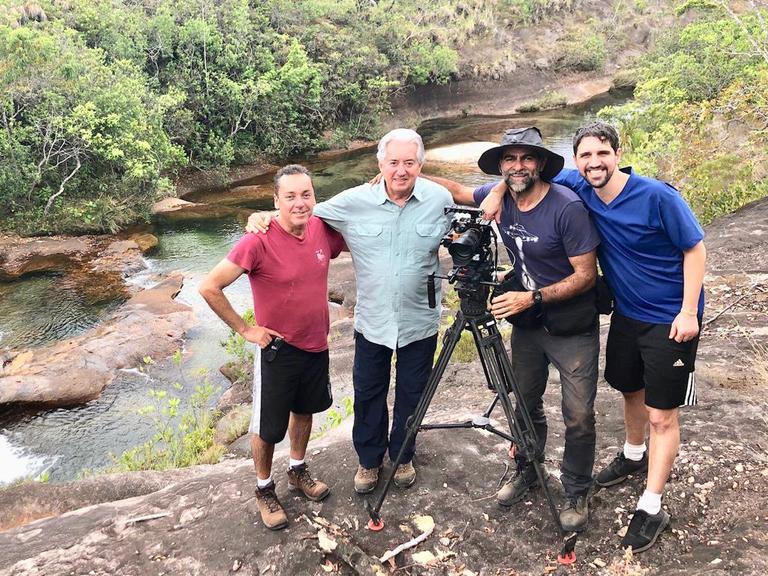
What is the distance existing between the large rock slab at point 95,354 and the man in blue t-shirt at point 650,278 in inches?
313

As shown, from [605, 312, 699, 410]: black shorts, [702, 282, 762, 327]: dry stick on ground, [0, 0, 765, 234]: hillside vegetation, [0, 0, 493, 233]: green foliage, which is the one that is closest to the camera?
[605, 312, 699, 410]: black shorts

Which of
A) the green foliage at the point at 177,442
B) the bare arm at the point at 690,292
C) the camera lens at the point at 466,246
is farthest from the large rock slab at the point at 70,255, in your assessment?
the bare arm at the point at 690,292

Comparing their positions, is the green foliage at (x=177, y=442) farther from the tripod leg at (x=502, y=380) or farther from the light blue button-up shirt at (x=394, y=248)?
the tripod leg at (x=502, y=380)

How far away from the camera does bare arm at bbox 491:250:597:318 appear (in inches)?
110

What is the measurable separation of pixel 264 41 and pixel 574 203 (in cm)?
2288

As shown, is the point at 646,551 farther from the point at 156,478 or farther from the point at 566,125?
the point at 566,125

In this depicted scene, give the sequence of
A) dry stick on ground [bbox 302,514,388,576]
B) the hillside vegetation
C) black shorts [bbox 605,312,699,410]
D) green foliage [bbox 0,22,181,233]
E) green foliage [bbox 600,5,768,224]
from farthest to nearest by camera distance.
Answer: the hillside vegetation → green foliage [bbox 0,22,181,233] → green foliage [bbox 600,5,768,224] → dry stick on ground [bbox 302,514,388,576] → black shorts [bbox 605,312,699,410]

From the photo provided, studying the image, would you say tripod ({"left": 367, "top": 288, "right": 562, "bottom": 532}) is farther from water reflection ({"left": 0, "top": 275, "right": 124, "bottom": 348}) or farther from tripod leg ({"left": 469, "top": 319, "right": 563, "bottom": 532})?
water reflection ({"left": 0, "top": 275, "right": 124, "bottom": 348})

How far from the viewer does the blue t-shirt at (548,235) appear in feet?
9.09

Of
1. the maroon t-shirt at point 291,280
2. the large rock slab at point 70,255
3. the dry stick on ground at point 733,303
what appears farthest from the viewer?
the large rock slab at point 70,255

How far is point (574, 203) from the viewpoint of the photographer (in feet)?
9.09

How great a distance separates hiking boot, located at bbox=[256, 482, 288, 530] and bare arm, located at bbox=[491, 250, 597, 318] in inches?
66.1

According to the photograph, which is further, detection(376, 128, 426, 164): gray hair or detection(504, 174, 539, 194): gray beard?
detection(376, 128, 426, 164): gray hair

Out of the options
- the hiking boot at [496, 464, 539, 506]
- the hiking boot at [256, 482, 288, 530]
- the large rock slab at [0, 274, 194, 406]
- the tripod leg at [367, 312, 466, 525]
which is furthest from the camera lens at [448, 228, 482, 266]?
the large rock slab at [0, 274, 194, 406]
